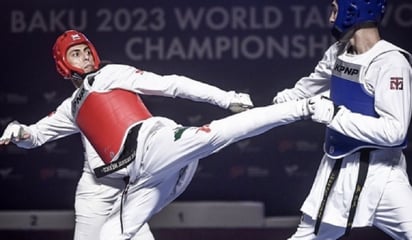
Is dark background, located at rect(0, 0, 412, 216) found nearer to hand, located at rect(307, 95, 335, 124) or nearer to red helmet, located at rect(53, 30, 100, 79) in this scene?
red helmet, located at rect(53, 30, 100, 79)

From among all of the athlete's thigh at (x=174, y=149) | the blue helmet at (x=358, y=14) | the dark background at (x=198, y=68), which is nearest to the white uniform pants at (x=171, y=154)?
the athlete's thigh at (x=174, y=149)

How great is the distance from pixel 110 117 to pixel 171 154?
451 mm

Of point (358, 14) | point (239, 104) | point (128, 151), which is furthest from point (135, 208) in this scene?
point (358, 14)

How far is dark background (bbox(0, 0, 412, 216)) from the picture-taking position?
7457 mm

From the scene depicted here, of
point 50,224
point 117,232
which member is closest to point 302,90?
point 117,232

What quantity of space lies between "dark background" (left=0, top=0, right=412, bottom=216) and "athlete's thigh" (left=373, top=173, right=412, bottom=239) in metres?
2.75

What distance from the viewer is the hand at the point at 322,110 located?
468 cm

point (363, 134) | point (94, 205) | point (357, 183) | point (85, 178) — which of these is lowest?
point (94, 205)

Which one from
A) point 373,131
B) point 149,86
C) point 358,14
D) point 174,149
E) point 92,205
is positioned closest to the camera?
point 373,131

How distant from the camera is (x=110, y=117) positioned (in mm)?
5262

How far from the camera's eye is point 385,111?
4.59 m

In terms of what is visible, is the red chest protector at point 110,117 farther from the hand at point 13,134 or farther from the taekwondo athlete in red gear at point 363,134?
the taekwondo athlete in red gear at point 363,134

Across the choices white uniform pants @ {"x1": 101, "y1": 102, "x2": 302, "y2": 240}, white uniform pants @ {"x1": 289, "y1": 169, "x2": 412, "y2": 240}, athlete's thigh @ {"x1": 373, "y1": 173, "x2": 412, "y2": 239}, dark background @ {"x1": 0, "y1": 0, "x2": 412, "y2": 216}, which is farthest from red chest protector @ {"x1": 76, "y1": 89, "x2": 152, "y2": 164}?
dark background @ {"x1": 0, "y1": 0, "x2": 412, "y2": 216}

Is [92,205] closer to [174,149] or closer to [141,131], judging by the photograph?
[141,131]
